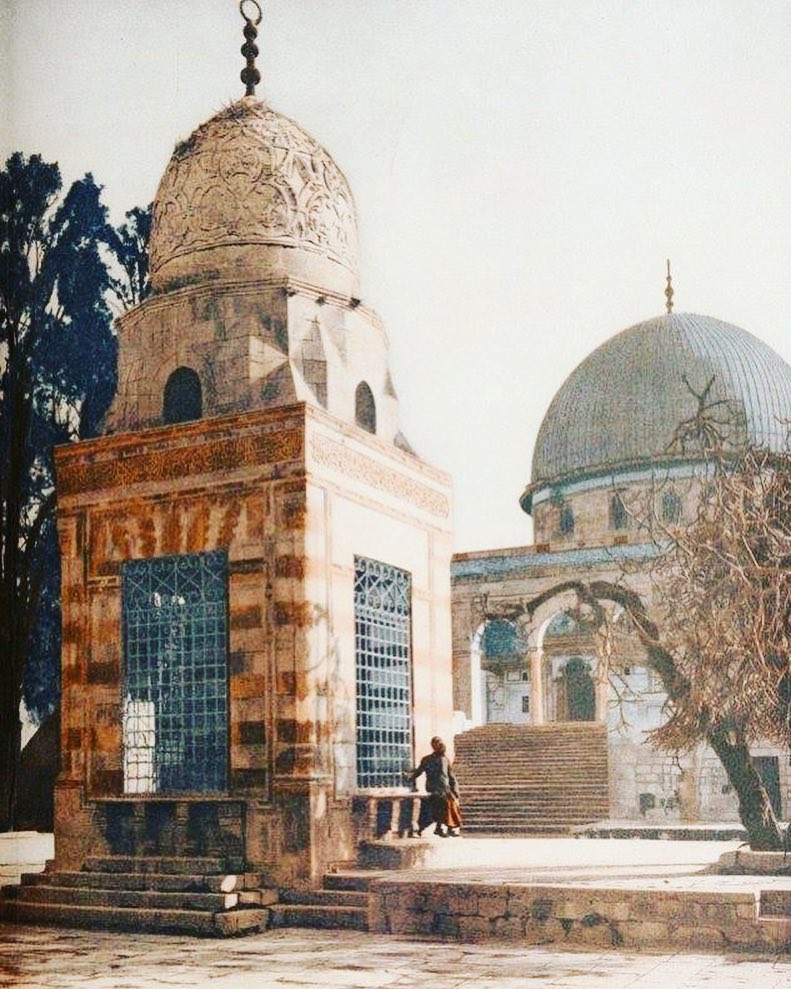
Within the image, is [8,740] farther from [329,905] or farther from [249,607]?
[329,905]

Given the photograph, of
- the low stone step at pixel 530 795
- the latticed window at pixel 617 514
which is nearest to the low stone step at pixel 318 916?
the low stone step at pixel 530 795

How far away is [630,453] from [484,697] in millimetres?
8587

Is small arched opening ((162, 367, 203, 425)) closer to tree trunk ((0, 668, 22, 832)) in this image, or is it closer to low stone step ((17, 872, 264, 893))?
tree trunk ((0, 668, 22, 832))

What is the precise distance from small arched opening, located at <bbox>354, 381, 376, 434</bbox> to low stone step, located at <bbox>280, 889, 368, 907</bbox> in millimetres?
5486

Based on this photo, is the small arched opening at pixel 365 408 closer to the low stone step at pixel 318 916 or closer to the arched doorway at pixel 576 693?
the low stone step at pixel 318 916

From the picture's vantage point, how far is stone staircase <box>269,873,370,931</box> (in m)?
12.6

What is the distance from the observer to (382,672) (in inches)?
601

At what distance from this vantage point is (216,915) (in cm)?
1238

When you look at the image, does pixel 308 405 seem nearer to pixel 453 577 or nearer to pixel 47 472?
pixel 47 472

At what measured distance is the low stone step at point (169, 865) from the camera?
519 inches

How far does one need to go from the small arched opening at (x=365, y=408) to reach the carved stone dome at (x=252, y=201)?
3.87ft

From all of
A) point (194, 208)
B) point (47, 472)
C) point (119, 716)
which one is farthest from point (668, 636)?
point (47, 472)

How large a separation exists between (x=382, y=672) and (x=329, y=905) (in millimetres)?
3096

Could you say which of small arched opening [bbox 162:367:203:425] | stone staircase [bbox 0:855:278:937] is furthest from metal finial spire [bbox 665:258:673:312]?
stone staircase [bbox 0:855:278:937]
